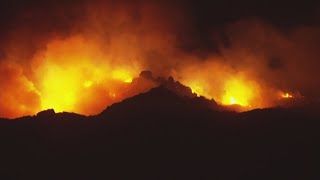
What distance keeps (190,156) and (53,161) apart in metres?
14.8

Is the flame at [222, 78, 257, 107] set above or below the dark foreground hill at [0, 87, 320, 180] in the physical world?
above

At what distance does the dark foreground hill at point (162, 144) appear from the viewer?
5922 centimetres

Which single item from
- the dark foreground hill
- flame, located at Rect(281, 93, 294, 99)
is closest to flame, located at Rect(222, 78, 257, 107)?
flame, located at Rect(281, 93, 294, 99)

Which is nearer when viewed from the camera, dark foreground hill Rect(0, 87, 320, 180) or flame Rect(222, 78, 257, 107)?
dark foreground hill Rect(0, 87, 320, 180)

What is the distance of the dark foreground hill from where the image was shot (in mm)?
59219

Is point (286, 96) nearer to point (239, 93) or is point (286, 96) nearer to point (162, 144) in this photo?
point (239, 93)

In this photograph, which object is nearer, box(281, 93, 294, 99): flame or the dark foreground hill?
the dark foreground hill

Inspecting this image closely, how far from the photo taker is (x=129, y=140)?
2549 inches

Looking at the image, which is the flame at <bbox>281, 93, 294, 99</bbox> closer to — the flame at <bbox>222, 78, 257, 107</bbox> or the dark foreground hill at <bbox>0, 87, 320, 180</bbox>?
the flame at <bbox>222, 78, 257, 107</bbox>

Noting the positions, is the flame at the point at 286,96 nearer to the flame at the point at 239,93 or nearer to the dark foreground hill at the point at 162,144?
the flame at the point at 239,93

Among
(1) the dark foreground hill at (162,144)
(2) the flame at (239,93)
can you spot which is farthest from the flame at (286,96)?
(1) the dark foreground hill at (162,144)

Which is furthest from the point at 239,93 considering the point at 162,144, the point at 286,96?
the point at 162,144

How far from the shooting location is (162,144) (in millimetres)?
63469

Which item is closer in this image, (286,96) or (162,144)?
(162,144)
